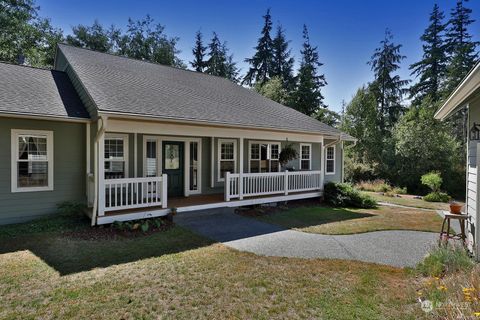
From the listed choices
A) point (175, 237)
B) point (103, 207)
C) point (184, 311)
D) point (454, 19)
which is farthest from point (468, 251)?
point (454, 19)

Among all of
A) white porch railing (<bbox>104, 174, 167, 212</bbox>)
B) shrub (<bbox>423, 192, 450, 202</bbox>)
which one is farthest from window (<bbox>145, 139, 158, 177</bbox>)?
shrub (<bbox>423, 192, 450, 202</bbox>)

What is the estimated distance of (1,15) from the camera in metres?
18.4

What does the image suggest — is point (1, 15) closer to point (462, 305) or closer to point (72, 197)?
point (72, 197)

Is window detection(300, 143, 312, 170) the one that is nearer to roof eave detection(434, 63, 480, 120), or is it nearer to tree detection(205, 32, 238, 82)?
roof eave detection(434, 63, 480, 120)

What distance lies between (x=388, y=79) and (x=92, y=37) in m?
29.1

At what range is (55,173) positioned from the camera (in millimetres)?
7973

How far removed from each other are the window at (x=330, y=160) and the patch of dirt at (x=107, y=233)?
31.4 feet

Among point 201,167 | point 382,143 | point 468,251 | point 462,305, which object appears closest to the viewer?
point 462,305

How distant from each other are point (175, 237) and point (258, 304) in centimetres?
344

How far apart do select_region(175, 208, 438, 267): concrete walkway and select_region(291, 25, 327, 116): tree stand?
2360 cm

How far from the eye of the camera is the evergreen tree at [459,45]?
84.3 feet

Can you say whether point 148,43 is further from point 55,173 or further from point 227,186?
point 227,186

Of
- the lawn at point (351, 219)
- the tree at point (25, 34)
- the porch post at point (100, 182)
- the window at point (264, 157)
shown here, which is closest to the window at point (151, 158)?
the porch post at point (100, 182)

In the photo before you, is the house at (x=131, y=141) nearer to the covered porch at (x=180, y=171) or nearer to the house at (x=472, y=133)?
the covered porch at (x=180, y=171)
